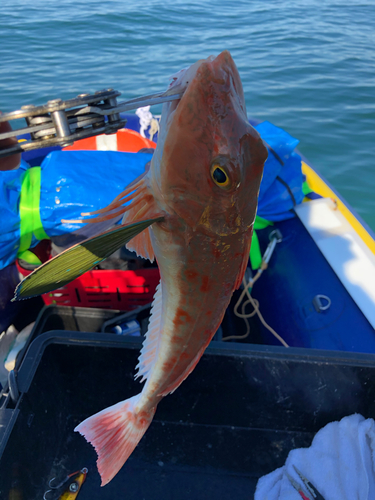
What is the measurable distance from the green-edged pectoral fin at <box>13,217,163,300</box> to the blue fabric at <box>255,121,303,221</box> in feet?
7.78

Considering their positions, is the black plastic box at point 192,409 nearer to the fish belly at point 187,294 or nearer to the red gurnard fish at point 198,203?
the fish belly at point 187,294

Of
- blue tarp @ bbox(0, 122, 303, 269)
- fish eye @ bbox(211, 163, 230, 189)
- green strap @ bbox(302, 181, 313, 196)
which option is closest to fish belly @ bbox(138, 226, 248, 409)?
fish eye @ bbox(211, 163, 230, 189)

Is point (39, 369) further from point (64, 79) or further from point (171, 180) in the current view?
point (64, 79)

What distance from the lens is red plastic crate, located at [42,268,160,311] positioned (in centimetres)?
266

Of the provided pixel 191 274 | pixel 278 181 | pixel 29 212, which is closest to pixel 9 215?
pixel 29 212

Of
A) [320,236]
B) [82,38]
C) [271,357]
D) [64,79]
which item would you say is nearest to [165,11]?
[82,38]

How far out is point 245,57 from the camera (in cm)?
927

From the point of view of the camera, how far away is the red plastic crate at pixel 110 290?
8.72ft

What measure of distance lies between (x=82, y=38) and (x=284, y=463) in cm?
1100

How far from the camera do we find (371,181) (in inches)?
224

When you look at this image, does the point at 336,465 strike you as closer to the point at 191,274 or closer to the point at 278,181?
the point at 191,274

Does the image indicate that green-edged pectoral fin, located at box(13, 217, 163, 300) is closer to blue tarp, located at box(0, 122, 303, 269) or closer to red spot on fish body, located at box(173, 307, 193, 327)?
red spot on fish body, located at box(173, 307, 193, 327)

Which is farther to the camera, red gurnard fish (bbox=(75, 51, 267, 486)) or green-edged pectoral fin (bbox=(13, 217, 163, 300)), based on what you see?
red gurnard fish (bbox=(75, 51, 267, 486))

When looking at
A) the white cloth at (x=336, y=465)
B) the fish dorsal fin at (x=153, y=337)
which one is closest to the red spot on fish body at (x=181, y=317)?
the fish dorsal fin at (x=153, y=337)
